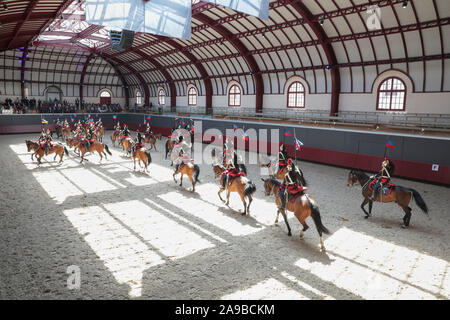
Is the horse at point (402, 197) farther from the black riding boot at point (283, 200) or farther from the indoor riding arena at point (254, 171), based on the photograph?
the black riding boot at point (283, 200)

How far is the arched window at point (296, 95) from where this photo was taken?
26081mm

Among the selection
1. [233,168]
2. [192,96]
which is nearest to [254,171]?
[233,168]

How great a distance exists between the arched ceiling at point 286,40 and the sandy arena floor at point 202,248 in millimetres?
10657

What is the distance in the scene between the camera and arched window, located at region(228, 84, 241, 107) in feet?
107

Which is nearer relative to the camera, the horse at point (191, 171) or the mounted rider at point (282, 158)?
the horse at point (191, 171)

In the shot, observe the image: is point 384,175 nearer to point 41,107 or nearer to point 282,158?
point 282,158

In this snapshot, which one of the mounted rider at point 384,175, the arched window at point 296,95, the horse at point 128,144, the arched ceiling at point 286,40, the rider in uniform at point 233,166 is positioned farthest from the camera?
the arched window at point 296,95

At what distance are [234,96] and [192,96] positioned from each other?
A: 889 cm

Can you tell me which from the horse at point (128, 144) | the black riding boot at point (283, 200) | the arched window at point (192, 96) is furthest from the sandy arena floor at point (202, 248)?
the arched window at point (192, 96)

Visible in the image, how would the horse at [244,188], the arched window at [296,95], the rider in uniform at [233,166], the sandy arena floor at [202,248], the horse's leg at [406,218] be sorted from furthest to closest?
the arched window at [296,95] → the rider in uniform at [233,166] → the horse at [244,188] → the horse's leg at [406,218] → the sandy arena floor at [202,248]

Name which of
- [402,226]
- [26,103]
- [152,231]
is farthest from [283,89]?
[26,103]

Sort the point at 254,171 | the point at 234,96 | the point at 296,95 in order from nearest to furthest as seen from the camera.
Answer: the point at 254,171
the point at 296,95
the point at 234,96

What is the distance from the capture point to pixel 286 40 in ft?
78.7

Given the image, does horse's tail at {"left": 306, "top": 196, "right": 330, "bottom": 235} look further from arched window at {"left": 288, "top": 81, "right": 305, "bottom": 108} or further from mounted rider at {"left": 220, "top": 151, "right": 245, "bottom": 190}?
arched window at {"left": 288, "top": 81, "right": 305, "bottom": 108}
